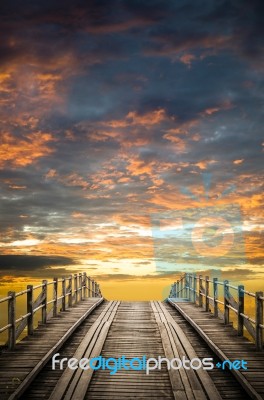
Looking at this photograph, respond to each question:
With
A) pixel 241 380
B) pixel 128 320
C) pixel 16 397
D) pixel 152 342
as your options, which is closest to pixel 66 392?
pixel 16 397

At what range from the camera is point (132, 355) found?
10.6 meters

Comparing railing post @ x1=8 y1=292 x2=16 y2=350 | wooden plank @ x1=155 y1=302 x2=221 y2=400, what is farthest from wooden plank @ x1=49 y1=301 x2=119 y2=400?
wooden plank @ x1=155 y1=302 x2=221 y2=400

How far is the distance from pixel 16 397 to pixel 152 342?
564cm

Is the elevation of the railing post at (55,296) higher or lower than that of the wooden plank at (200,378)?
higher

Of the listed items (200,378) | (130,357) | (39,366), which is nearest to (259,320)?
(200,378)

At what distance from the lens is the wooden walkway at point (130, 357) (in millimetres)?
7787

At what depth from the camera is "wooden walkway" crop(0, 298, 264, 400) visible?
7787 millimetres

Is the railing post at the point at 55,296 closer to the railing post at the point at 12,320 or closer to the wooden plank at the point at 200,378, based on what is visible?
the railing post at the point at 12,320

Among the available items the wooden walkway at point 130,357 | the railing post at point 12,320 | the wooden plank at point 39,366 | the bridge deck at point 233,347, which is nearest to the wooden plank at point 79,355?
the wooden walkway at point 130,357

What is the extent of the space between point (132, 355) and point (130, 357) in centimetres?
20

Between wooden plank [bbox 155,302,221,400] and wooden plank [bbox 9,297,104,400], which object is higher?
wooden plank [bbox 9,297,104,400]

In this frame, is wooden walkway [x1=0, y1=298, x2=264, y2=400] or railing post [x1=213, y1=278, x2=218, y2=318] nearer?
wooden walkway [x1=0, y1=298, x2=264, y2=400]

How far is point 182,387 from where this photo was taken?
8.05 metres

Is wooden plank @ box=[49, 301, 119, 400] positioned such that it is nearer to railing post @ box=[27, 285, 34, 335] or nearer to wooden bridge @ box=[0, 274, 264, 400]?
wooden bridge @ box=[0, 274, 264, 400]
